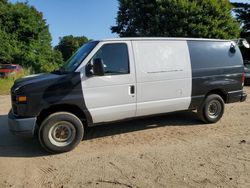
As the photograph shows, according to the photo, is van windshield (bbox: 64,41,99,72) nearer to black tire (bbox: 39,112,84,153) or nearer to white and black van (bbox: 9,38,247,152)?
white and black van (bbox: 9,38,247,152)

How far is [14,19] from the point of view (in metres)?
33.4

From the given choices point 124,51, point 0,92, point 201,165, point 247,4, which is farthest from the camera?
point 247,4

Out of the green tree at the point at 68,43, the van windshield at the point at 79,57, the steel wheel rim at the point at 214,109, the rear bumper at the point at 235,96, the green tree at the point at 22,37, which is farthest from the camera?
the green tree at the point at 68,43

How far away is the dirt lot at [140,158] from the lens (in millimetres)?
4738

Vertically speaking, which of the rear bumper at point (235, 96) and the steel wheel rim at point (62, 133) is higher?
the rear bumper at point (235, 96)

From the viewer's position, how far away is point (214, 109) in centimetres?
806

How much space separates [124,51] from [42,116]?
209 centimetres

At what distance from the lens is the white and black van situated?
5844 mm

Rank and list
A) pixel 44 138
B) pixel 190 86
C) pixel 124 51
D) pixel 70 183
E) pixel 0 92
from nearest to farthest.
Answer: pixel 70 183 → pixel 44 138 → pixel 124 51 → pixel 190 86 → pixel 0 92

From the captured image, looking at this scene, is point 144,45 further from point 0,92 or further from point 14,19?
point 14,19

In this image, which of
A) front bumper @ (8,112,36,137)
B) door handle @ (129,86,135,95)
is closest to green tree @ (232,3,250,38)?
door handle @ (129,86,135,95)

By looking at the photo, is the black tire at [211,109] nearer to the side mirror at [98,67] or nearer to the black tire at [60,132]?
the side mirror at [98,67]

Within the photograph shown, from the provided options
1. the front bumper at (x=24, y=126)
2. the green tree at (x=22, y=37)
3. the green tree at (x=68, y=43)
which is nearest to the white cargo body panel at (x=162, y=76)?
the front bumper at (x=24, y=126)

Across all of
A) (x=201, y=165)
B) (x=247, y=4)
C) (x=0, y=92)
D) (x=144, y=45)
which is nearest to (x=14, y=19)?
(x=0, y=92)
